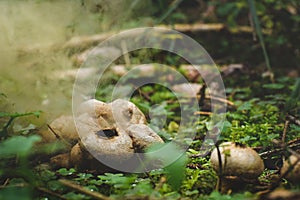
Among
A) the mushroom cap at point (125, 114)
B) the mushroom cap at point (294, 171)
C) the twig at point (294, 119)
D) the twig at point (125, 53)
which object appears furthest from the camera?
the twig at point (125, 53)

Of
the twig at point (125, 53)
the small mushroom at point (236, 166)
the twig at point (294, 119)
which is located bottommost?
the small mushroom at point (236, 166)

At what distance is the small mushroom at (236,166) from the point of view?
3.82 feet


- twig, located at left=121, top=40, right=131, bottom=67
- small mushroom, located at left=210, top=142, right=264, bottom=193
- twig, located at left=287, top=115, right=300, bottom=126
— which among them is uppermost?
twig, located at left=121, top=40, right=131, bottom=67

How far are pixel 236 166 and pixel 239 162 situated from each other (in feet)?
0.06

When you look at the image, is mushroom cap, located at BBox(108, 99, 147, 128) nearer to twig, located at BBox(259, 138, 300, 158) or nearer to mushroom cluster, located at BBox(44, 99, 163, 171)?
mushroom cluster, located at BBox(44, 99, 163, 171)

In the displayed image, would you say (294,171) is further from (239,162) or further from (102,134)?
(102,134)

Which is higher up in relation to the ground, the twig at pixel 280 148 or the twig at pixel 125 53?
the twig at pixel 125 53

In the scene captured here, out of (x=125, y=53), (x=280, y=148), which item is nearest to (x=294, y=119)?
(x=280, y=148)

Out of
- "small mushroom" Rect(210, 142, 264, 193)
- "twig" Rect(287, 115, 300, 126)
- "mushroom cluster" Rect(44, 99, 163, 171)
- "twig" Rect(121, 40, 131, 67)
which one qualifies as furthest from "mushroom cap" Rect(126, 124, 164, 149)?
"twig" Rect(121, 40, 131, 67)

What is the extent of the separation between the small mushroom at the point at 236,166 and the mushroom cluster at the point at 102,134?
343 mm

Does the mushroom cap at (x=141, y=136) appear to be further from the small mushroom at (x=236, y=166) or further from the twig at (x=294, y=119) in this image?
the twig at (x=294, y=119)

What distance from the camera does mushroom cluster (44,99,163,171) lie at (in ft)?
4.58

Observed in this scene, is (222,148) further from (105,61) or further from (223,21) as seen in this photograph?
(223,21)

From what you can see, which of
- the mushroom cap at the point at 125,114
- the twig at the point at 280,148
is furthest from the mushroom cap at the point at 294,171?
the mushroom cap at the point at 125,114
